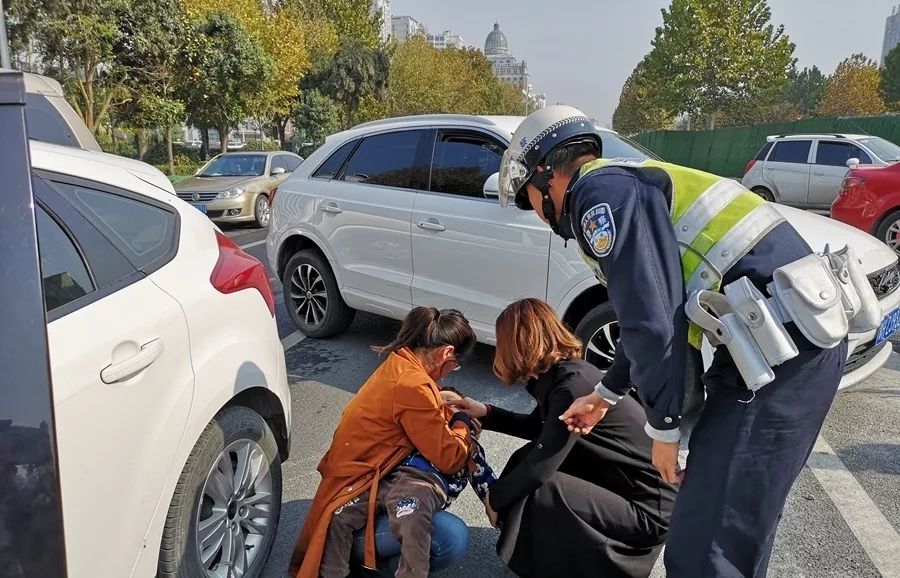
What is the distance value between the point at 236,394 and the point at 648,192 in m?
1.52

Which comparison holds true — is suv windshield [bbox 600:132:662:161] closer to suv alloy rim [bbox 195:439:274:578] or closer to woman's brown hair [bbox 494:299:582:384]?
woman's brown hair [bbox 494:299:582:384]

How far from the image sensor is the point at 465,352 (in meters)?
2.51

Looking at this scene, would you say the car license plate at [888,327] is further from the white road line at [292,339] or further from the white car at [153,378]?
the white road line at [292,339]

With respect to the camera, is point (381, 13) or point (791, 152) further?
point (381, 13)

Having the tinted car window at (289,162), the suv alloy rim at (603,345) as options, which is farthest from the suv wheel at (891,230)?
the tinted car window at (289,162)

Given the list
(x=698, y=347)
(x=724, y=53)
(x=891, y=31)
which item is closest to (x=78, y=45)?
(x=698, y=347)

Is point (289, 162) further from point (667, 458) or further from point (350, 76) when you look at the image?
point (350, 76)

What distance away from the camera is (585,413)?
6.59 feet

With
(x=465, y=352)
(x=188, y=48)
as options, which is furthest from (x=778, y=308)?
(x=188, y=48)

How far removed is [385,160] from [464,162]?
2.55 ft

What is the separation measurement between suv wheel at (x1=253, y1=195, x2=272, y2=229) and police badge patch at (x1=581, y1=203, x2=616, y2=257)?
38.6 ft

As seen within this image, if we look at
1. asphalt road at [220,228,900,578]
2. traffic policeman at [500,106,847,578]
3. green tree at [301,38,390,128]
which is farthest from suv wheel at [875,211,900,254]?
green tree at [301,38,390,128]

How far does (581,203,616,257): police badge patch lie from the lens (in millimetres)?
1481

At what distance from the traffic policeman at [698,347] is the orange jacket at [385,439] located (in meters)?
0.88
